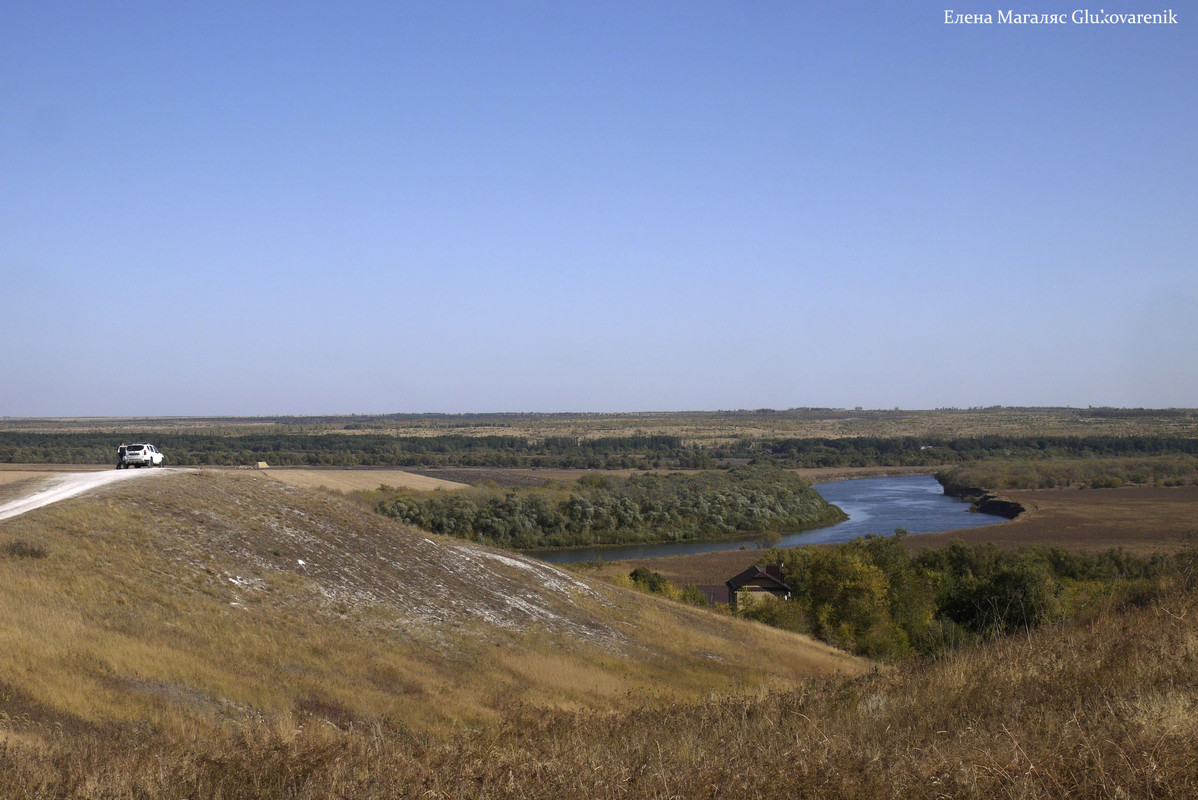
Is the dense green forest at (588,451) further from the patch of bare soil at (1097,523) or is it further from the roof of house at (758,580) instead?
the roof of house at (758,580)

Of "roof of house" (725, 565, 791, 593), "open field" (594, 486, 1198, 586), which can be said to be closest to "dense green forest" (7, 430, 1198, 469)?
"open field" (594, 486, 1198, 586)

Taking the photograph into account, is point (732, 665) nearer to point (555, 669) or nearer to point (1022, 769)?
point (555, 669)

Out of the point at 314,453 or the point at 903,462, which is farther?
the point at 903,462

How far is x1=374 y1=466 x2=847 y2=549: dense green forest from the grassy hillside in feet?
117

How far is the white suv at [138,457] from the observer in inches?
1101

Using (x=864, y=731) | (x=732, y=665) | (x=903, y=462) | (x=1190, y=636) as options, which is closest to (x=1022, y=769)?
(x=864, y=731)

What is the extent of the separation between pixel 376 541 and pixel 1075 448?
144 meters

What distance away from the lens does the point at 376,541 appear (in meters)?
20.1

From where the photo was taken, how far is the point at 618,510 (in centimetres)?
7562

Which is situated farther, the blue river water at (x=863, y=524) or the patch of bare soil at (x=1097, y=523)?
the blue river water at (x=863, y=524)

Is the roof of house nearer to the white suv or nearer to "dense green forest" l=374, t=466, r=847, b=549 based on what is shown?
"dense green forest" l=374, t=466, r=847, b=549

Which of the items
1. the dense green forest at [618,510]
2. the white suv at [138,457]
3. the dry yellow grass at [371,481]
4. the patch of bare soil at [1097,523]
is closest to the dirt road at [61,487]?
the white suv at [138,457]

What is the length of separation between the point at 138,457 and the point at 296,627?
55.3ft

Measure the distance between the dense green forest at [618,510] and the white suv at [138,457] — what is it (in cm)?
2702
